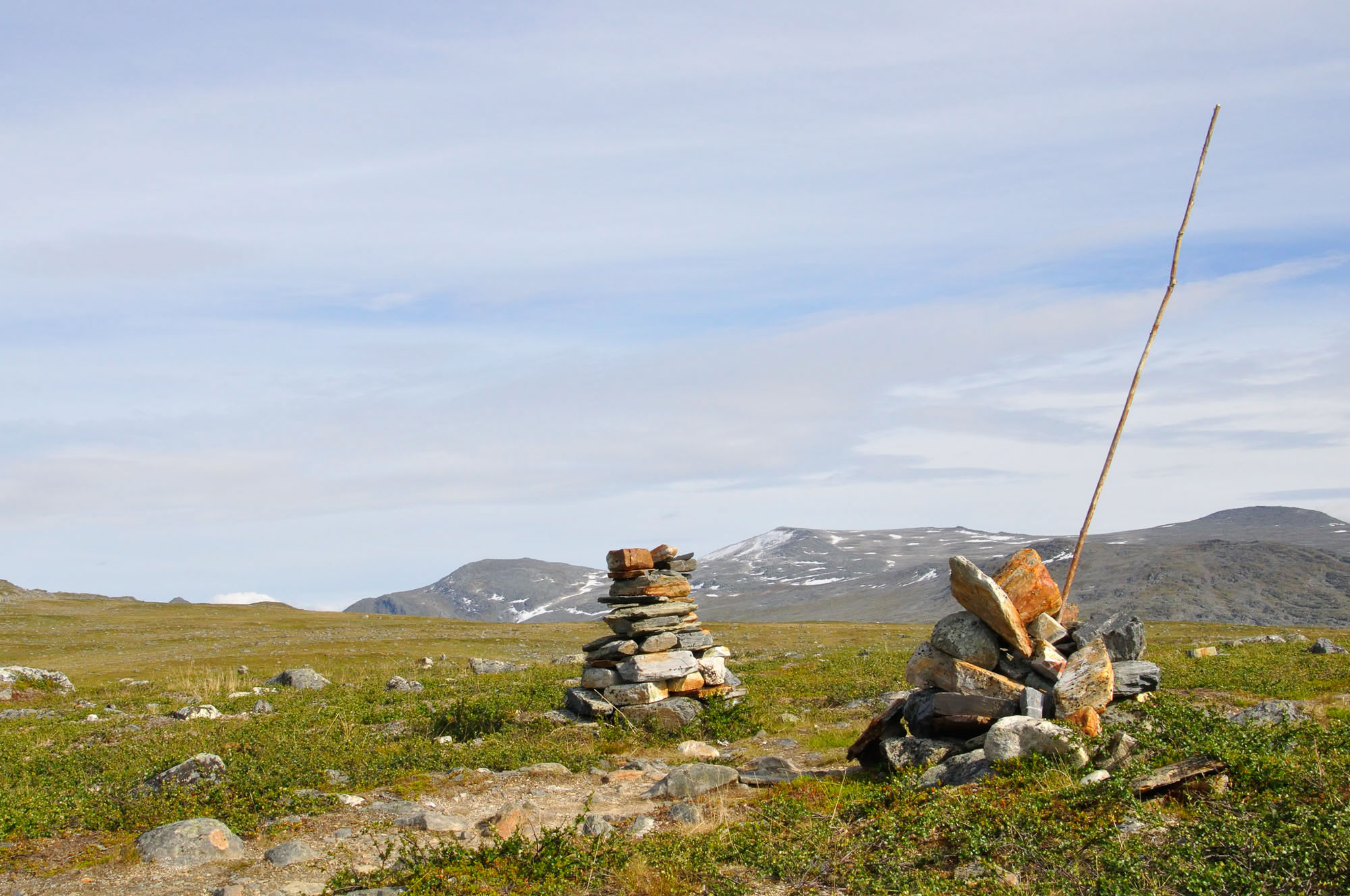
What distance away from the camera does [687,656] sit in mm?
19469

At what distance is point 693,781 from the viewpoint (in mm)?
12664

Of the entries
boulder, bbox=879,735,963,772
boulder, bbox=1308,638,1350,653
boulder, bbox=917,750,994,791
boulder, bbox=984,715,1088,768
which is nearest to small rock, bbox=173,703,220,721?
boulder, bbox=879,735,963,772

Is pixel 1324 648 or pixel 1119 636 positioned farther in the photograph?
pixel 1324 648

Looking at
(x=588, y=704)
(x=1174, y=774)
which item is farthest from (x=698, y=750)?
(x=1174, y=774)

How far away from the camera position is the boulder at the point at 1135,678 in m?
13.1

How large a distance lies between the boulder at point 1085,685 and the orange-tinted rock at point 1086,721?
0.23 feet

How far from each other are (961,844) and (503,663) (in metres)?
24.8

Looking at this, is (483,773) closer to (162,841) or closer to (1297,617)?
(162,841)

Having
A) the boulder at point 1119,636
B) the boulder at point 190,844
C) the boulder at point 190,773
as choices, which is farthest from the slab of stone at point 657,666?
the boulder at point 190,844

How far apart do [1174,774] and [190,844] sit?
34.2ft

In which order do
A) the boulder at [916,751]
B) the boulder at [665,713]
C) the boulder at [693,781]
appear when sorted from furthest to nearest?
the boulder at [665,713], the boulder at [693,781], the boulder at [916,751]

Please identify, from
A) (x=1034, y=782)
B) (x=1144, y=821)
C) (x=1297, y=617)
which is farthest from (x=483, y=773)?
(x=1297, y=617)

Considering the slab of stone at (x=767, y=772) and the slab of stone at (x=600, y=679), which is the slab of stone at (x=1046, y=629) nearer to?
the slab of stone at (x=767, y=772)

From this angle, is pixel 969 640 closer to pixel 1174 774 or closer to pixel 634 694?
pixel 1174 774
